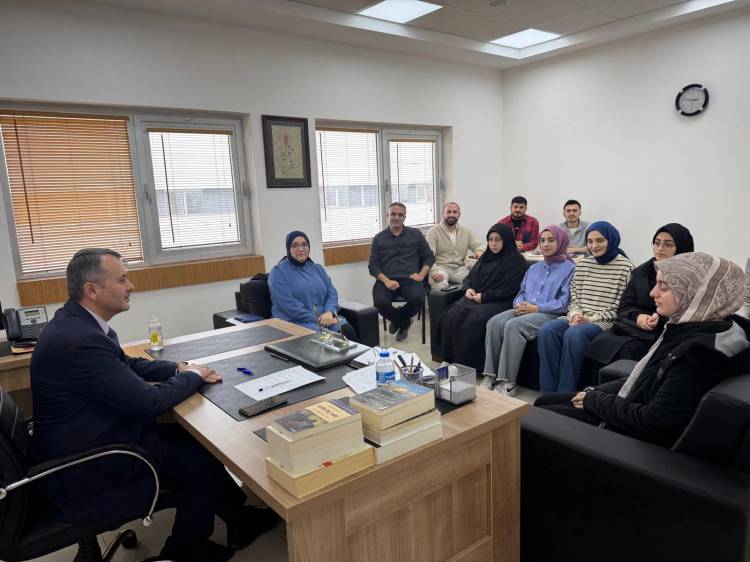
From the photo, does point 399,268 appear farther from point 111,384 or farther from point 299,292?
point 111,384

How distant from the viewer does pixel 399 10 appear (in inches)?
173

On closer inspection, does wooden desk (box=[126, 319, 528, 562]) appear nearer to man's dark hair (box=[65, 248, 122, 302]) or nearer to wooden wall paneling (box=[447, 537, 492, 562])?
wooden wall paneling (box=[447, 537, 492, 562])

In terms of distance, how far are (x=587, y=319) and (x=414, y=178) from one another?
3212 millimetres

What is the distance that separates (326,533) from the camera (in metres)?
1.23

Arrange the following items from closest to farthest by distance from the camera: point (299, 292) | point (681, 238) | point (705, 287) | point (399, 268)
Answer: point (705, 287), point (681, 238), point (299, 292), point (399, 268)

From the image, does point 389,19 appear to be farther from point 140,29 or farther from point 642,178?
point 642,178

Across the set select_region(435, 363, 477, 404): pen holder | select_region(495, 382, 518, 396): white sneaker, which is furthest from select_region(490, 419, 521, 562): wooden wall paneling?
select_region(495, 382, 518, 396): white sneaker

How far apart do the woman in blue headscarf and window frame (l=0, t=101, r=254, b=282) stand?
1.07 meters

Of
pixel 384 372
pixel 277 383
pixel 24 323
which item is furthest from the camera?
pixel 24 323

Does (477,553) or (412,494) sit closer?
(412,494)

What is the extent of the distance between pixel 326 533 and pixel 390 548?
25 centimetres

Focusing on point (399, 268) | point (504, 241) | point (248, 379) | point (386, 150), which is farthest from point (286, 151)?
point (248, 379)

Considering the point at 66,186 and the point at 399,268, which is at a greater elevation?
the point at 66,186

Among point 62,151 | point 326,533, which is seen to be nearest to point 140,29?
point 62,151
